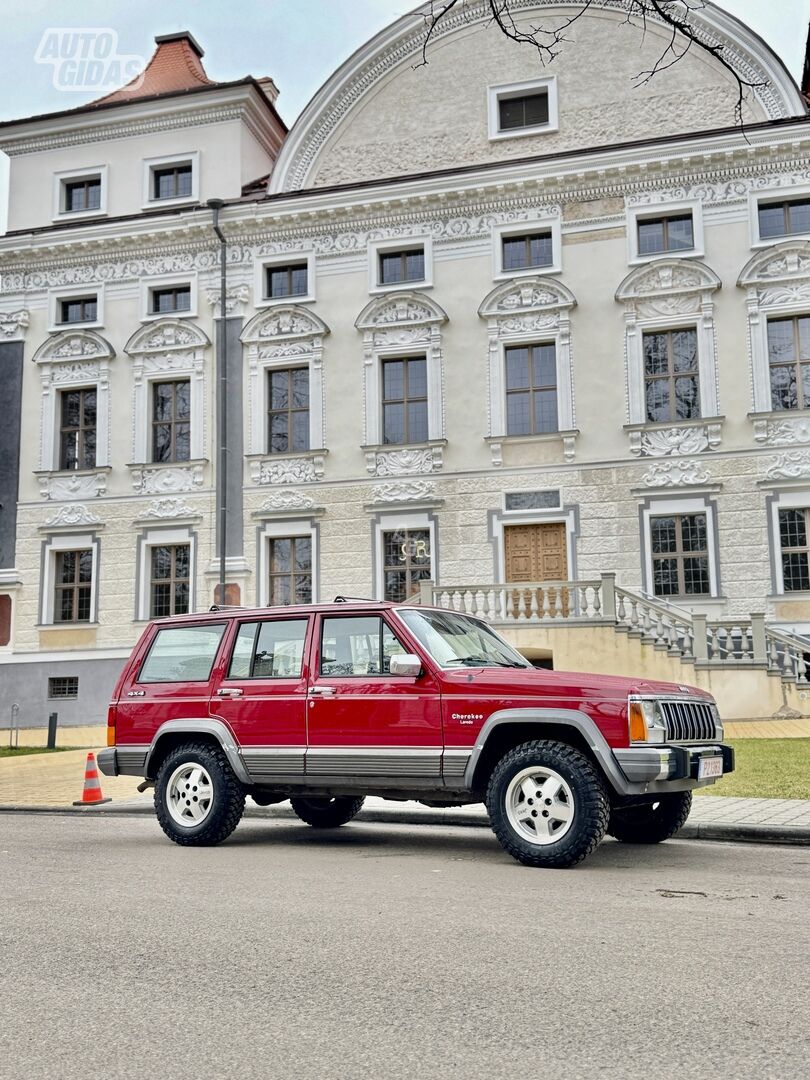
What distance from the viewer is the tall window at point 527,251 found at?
27359 millimetres

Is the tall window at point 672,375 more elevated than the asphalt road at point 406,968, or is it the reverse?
the tall window at point 672,375

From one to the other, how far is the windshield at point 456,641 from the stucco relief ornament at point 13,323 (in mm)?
24532

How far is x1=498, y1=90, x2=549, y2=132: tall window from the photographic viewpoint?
2800 cm

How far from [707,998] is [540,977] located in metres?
0.72

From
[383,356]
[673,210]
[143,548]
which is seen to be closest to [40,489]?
[143,548]

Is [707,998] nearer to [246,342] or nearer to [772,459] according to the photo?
[772,459]

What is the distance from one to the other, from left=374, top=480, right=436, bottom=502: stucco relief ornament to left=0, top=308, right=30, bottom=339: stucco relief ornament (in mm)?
11472

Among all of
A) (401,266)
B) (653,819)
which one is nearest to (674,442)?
(401,266)

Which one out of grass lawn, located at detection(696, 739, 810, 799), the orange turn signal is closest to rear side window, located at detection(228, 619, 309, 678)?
the orange turn signal

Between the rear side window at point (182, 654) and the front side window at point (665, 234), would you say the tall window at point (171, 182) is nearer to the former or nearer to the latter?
the front side window at point (665, 234)

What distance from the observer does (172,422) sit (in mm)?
29438

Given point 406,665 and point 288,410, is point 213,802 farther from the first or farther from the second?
point 288,410

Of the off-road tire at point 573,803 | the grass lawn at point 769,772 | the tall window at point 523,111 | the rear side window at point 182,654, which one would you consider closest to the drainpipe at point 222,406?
the tall window at point 523,111

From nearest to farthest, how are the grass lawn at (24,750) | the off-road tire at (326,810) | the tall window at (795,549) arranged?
1. the off-road tire at (326,810)
2. the grass lawn at (24,750)
3. the tall window at (795,549)
